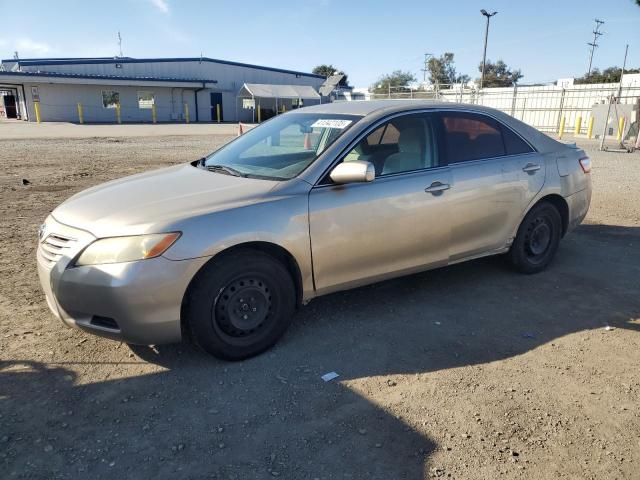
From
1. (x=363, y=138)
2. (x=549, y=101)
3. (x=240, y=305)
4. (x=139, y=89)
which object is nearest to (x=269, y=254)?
(x=240, y=305)

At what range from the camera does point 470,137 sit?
467 cm

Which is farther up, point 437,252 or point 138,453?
point 437,252

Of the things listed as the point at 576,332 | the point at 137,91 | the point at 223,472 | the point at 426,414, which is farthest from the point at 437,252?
the point at 137,91

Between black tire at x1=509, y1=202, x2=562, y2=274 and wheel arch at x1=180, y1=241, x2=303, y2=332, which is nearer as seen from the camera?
wheel arch at x1=180, y1=241, x2=303, y2=332

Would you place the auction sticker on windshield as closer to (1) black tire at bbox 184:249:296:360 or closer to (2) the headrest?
(2) the headrest

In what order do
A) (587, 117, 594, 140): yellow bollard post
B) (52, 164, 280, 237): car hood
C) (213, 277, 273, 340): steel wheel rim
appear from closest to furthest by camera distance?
(52, 164, 280, 237): car hood, (213, 277, 273, 340): steel wheel rim, (587, 117, 594, 140): yellow bollard post

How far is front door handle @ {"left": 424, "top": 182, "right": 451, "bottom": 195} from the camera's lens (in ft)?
13.8

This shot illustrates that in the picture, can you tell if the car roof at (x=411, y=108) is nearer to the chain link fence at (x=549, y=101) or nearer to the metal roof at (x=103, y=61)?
the chain link fence at (x=549, y=101)

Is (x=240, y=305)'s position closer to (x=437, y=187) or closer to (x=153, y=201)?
(x=153, y=201)

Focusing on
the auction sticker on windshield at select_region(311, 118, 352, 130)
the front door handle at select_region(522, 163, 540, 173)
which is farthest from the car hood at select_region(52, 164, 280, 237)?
the front door handle at select_region(522, 163, 540, 173)

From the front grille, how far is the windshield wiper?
4.29 ft

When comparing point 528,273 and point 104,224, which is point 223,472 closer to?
point 104,224

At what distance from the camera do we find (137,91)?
143 feet

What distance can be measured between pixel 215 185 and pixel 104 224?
84 centimetres
